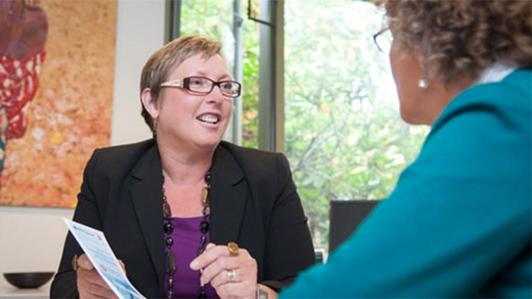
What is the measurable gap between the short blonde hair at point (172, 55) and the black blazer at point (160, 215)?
22 centimetres

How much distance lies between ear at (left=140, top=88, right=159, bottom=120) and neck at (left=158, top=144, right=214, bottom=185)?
115 mm

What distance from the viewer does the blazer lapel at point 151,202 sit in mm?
1709

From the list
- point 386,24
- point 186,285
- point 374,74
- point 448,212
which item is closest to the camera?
point 448,212

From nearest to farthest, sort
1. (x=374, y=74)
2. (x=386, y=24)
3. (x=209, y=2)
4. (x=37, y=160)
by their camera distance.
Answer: (x=386, y=24) < (x=37, y=160) < (x=209, y=2) < (x=374, y=74)

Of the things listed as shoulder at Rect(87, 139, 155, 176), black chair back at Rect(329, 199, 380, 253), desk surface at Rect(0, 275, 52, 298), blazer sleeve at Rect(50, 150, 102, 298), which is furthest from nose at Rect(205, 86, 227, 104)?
desk surface at Rect(0, 275, 52, 298)

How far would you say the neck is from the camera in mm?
1900

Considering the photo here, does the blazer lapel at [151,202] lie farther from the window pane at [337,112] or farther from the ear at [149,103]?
the window pane at [337,112]

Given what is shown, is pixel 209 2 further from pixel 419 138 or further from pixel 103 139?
pixel 419 138

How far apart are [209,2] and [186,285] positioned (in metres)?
2.29

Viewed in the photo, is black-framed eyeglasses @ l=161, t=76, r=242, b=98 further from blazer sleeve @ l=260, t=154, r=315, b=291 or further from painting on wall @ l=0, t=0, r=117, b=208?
painting on wall @ l=0, t=0, r=117, b=208

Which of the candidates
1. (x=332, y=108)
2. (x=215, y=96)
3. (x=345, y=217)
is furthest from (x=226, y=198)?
(x=332, y=108)

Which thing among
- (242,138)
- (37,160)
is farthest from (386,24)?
(242,138)

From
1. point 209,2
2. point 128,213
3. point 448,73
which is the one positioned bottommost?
point 128,213

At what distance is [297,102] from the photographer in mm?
3979
